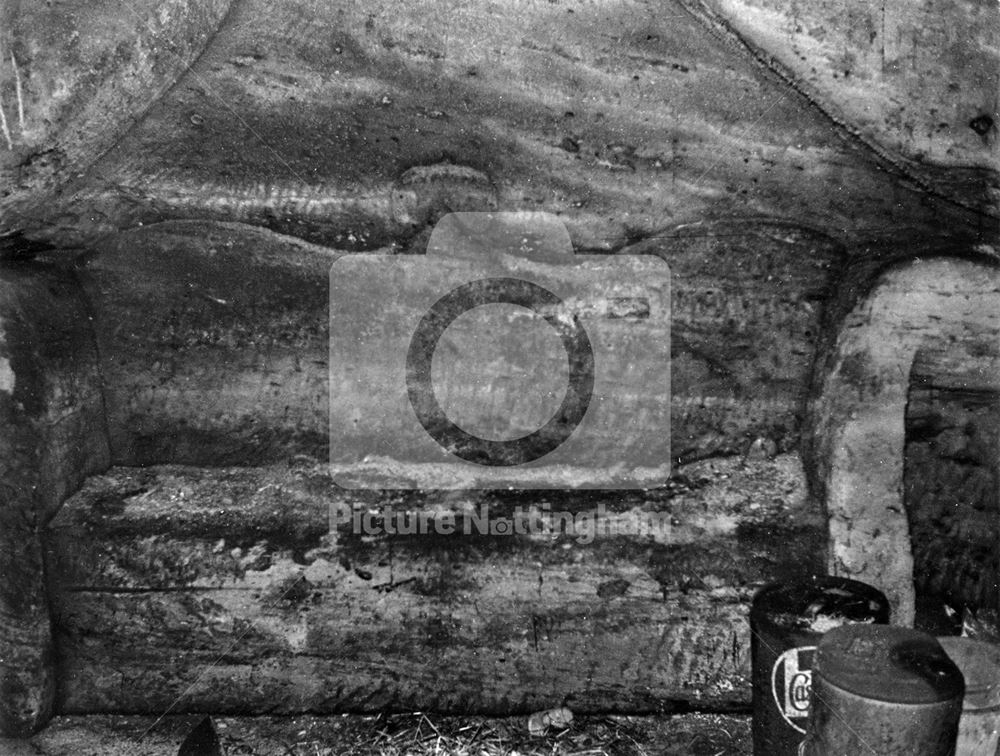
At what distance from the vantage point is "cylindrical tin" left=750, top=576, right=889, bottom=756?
8.19 ft

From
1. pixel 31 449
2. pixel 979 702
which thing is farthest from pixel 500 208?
pixel 979 702

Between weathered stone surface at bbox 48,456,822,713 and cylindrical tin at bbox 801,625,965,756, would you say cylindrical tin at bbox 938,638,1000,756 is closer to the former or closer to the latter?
cylindrical tin at bbox 801,625,965,756

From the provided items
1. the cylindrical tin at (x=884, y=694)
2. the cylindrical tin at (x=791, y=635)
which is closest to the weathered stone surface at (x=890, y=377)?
the cylindrical tin at (x=791, y=635)

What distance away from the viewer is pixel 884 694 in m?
2.18

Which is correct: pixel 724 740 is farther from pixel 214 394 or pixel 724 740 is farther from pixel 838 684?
pixel 214 394

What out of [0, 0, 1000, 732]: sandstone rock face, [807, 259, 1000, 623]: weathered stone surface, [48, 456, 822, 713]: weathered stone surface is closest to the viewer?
[0, 0, 1000, 732]: sandstone rock face

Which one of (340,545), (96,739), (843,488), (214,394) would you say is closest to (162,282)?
(214,394)

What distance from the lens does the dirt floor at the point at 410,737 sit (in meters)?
2.86

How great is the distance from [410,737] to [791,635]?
1.34 meters

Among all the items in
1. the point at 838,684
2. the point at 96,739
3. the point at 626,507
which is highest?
the point at 626,507

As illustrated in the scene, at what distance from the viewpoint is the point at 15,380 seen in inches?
114

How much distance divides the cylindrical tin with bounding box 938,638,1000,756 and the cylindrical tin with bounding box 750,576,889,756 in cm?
36

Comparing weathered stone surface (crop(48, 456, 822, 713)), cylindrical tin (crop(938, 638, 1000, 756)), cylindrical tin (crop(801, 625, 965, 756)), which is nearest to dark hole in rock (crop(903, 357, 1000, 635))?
cylindrical tin (crop(938, 638, 1000, 756))

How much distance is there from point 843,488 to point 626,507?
0.77 m
